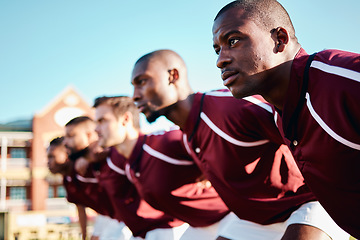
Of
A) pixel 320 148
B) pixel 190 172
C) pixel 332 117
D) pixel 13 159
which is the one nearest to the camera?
pixel 332 117

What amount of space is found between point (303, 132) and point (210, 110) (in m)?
1.61

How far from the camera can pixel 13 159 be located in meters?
35.6

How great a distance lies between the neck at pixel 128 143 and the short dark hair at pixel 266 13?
3.73 m

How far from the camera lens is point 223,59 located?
8.39ft

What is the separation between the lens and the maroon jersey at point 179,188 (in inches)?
193

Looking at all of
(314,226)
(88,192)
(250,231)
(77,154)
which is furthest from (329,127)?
(88,192)

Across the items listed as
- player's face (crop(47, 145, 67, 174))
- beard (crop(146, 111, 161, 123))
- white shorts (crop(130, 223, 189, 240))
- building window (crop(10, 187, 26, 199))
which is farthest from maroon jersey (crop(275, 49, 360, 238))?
building window (crop(10, 187, 26, 199))

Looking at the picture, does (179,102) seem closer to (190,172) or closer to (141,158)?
(190,172)

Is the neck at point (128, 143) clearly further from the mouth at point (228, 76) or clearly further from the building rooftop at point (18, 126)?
the building rooftop at point (18, 126)

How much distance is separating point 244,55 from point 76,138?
6545 millimetres

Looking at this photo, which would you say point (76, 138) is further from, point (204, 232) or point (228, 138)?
point (228, 138)

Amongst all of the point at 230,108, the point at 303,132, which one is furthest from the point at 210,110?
the point at 303,132

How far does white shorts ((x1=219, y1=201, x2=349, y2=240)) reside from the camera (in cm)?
308

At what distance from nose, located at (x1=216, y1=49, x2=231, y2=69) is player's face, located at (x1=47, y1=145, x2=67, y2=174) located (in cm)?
758
